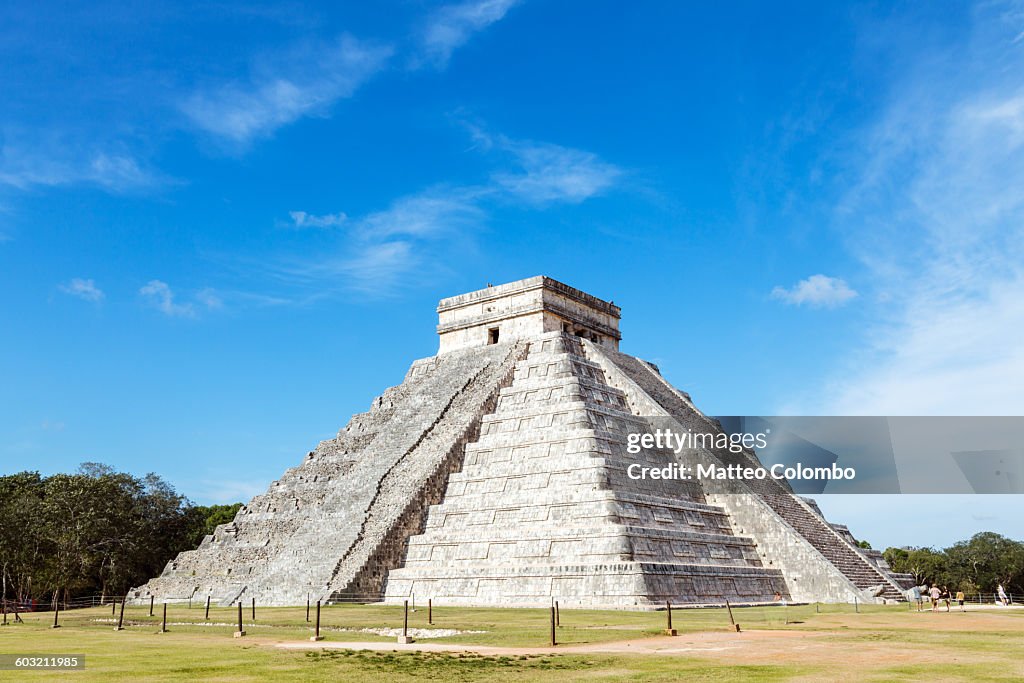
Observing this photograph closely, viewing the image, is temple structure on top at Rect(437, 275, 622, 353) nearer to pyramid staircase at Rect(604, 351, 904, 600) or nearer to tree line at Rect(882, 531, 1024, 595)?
pyramid staircase at Rect(604, 351, 904, 600)

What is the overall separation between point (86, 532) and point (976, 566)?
4193 cm

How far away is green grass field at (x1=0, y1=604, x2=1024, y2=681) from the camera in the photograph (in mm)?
10000

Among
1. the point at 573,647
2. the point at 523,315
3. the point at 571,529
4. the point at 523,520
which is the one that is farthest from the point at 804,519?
the point at 573,647

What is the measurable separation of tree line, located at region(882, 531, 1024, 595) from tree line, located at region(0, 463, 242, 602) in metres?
A: 35.4

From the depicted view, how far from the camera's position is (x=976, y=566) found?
1806 inches

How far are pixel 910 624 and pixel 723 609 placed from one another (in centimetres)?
450

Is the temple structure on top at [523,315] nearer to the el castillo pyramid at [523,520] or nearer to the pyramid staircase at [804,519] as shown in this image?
the el castillo pyramid at [523,520]

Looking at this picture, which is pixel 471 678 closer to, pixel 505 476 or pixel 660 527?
pixel 660 527

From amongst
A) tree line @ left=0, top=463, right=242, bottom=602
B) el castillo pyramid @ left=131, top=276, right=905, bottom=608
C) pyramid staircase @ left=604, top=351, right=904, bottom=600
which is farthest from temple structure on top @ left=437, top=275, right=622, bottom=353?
tree line @ left=0, top=463, right=242, bottom=602

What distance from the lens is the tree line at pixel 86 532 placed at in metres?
33.9

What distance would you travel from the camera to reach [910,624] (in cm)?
1723

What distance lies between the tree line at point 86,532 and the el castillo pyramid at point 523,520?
8960mm

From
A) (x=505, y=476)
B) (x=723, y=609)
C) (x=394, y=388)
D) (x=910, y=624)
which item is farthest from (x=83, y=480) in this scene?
(x=910, y=624)

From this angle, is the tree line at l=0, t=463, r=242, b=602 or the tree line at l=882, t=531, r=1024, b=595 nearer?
the tree line at l=0, t=463, r=242, b=602
